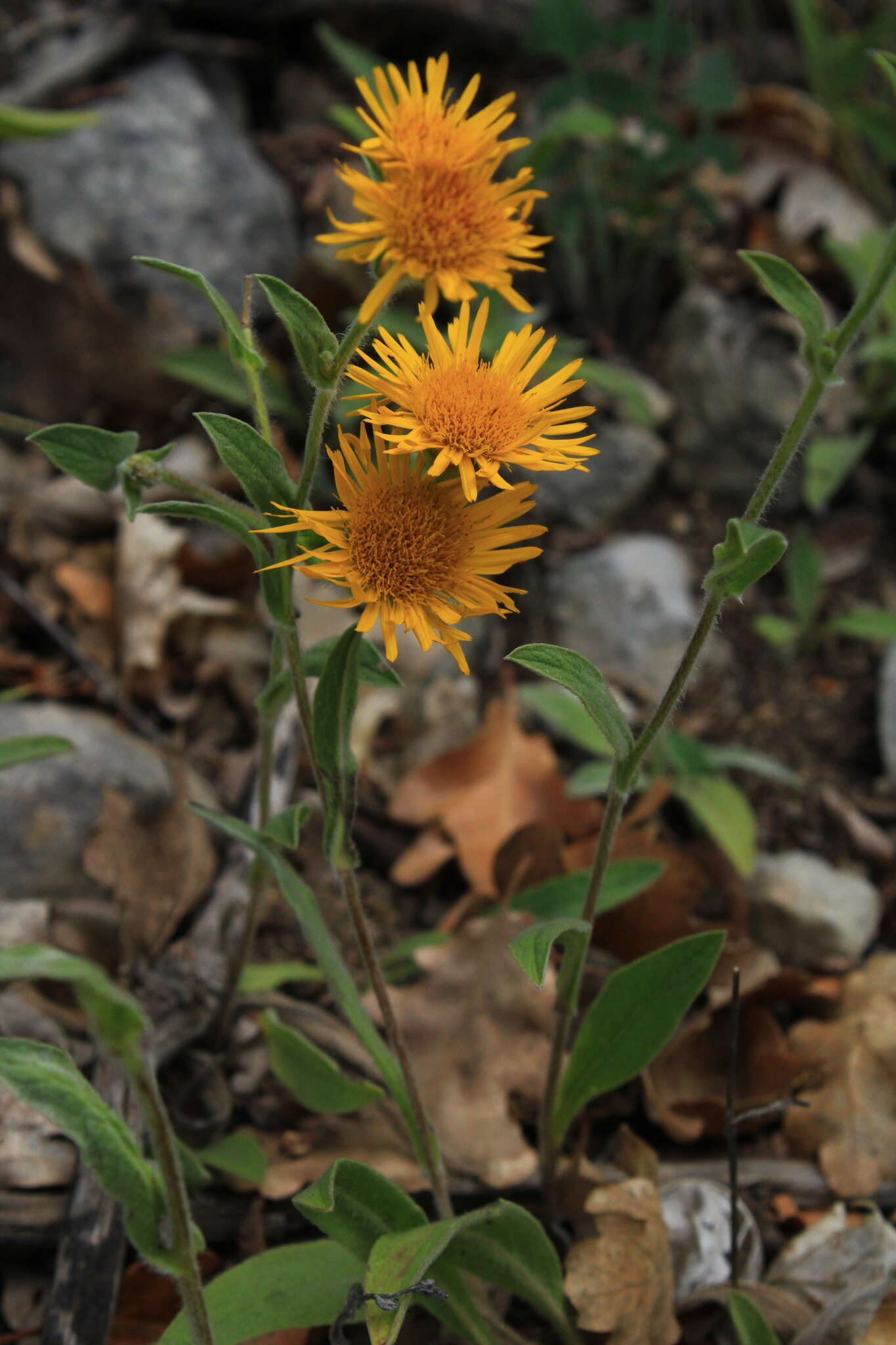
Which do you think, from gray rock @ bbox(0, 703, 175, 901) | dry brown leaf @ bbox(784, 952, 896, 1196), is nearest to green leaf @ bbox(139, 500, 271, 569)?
gray rock @ bbox(0, 703, 175, 901)

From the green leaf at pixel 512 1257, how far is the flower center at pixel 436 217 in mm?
1410

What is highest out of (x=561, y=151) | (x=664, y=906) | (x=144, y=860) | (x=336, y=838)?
(x=561, y=151)

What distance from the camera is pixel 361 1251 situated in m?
1.68

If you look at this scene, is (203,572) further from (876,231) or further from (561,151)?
(876,231)

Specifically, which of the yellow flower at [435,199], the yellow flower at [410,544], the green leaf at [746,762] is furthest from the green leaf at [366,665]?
the green leaf at [746,762]

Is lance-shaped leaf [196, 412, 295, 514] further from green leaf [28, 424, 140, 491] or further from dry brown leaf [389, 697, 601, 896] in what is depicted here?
dry brown leaf [389, 697, 601, 896]

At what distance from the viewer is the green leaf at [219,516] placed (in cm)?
144

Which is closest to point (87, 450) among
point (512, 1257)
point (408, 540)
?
point (408, 540)

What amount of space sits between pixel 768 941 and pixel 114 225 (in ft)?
10.3

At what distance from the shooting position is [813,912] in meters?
2.81

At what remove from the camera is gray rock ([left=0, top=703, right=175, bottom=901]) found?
98.8 inches

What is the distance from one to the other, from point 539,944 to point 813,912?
160 centimetres

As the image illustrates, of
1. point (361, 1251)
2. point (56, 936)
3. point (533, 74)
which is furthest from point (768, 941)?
point (533, 74)

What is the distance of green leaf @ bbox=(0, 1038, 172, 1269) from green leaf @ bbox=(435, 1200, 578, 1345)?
1.94 ft
